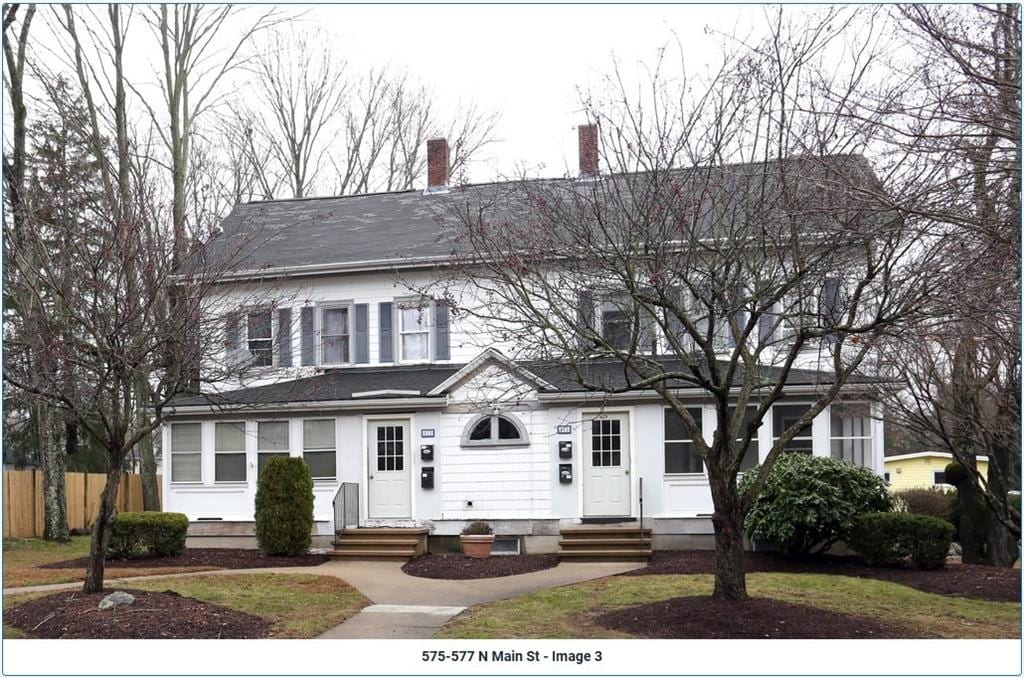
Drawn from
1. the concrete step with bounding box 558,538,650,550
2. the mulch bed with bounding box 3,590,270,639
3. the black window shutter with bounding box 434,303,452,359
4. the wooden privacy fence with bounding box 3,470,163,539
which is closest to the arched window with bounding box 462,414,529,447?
the black window shutter with bounding box 434,303,452,359

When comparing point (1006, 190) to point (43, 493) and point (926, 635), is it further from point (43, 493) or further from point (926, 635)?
point (43, 493)

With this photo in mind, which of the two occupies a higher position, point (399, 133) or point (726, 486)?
point (399, 133)

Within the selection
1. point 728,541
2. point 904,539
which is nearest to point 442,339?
point 904,539

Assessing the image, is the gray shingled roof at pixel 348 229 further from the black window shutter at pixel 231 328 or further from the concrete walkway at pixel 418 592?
the concrete walkway at pixel 418 592

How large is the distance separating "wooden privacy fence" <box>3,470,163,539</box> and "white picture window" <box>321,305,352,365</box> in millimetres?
6151

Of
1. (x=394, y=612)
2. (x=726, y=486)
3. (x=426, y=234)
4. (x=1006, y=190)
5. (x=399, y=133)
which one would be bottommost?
(x=394, y=612)

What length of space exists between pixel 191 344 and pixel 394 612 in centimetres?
399

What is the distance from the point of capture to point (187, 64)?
26.6 m

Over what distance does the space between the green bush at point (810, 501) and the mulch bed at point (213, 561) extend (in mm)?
7519

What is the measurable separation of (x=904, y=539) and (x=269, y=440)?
38.0ft

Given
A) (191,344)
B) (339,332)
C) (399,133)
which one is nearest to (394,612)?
(191,344)

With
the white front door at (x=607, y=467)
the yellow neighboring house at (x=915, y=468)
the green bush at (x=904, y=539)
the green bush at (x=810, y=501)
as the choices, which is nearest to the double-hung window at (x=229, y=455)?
the white front door at (x=607, y=467)

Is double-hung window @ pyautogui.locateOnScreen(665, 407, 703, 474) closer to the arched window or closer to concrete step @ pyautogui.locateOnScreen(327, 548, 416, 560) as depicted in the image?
the arched window

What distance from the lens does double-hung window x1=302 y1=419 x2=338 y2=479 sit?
2091 cm
